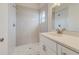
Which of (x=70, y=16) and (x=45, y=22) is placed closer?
(x=70, y=16)

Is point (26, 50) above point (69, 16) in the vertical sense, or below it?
below

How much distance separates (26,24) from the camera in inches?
133

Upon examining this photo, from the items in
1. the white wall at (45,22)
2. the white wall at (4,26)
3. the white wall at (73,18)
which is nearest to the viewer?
the white wall at (73,18)

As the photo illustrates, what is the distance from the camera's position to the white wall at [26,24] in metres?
3.24

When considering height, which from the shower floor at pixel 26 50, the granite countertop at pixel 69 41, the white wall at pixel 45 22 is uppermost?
the white wall at pixel 45 22

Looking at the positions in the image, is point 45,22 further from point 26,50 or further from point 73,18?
point 73,18

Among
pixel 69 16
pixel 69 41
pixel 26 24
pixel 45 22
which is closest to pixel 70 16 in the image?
pixel 69 16

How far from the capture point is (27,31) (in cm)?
336

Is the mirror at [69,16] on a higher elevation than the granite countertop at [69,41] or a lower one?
higher

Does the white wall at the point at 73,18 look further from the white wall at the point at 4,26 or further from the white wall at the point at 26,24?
the white wall at the point at 26,24

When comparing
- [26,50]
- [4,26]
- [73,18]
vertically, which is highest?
[73,18]

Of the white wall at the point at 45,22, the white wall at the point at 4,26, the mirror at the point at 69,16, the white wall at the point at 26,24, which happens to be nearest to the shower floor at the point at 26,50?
the white wall at the point at 26,24

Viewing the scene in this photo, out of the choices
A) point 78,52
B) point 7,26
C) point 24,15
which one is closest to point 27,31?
point 24,15

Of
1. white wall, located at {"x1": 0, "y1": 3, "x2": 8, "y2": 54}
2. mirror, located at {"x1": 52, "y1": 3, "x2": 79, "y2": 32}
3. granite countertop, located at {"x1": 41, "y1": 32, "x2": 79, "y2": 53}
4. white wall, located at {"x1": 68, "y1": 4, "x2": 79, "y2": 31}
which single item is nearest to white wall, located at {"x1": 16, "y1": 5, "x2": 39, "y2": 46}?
white wall, located at {"x1": 0, "y1": 3, "x2": 8, "y2": 54}
